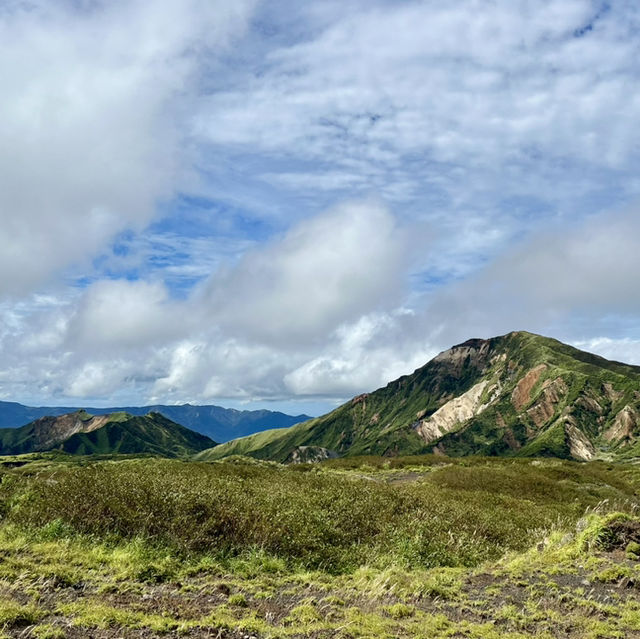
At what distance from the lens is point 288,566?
662 inches

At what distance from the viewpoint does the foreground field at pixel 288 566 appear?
1120cm

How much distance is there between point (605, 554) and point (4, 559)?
70.0ft

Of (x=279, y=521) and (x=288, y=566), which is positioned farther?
(x=279, y=521)

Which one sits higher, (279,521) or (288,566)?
(279,521)

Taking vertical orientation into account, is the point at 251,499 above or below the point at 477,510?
above

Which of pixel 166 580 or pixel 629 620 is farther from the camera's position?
pixel 166 580

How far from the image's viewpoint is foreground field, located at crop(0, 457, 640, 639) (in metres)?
11.2

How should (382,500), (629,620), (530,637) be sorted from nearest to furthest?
1. (530,637)
2. (629,620)
3. (382,500)

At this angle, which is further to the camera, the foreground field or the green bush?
the green bush

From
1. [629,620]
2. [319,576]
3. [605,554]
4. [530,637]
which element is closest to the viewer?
[530,637]

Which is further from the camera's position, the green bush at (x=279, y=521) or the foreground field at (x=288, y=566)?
the green bush at (x=279, y=521)

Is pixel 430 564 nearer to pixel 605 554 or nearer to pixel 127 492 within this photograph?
pixel 605 554

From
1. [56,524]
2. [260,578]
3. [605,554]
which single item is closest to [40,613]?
[260,578]

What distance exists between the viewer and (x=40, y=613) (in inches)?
430
